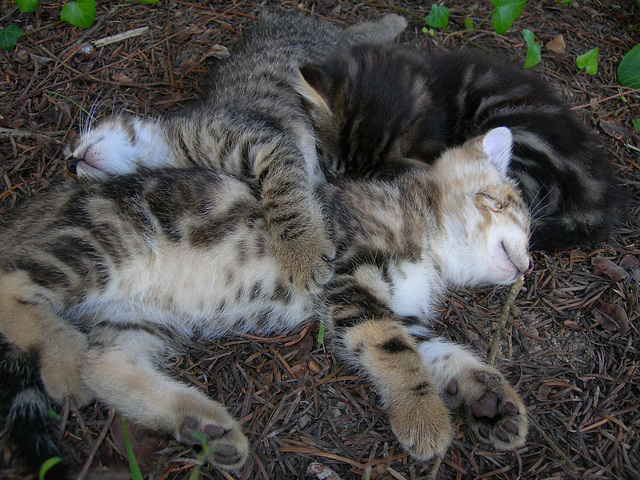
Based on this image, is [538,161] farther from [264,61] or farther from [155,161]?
[155,161]

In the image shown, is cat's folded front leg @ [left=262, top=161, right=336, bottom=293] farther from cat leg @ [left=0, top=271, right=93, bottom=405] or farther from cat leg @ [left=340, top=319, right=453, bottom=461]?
cat leg @ [left=0, top=271, right=93, bottom=405]

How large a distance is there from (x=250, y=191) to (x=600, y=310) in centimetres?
195

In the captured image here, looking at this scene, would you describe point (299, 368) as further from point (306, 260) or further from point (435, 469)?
point (435, 469)

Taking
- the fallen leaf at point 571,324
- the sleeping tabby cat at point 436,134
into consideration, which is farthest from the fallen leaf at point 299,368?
the fallen leaf at point 571,324

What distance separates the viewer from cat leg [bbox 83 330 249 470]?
1.87 m

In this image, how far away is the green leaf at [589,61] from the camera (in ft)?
10.9

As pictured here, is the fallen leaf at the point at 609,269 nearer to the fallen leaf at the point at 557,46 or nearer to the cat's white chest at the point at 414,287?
the cat's white chest at the point at 414,287

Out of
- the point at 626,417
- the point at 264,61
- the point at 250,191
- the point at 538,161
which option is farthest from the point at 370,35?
the point at 626,417

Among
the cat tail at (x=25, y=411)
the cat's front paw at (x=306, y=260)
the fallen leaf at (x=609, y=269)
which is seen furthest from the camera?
the fallen leaf at (x=609, y=269)

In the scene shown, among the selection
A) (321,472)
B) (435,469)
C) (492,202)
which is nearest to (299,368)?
(321,472)

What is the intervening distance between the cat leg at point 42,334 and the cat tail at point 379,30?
114 inches

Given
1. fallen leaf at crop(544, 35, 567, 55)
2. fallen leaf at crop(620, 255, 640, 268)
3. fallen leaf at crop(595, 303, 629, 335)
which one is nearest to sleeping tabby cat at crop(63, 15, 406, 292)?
fallen leaf at crop(595, 303, 629, 335)

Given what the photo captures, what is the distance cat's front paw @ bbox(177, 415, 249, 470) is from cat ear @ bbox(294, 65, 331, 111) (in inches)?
69.2

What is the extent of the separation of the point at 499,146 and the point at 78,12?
9.20ft
